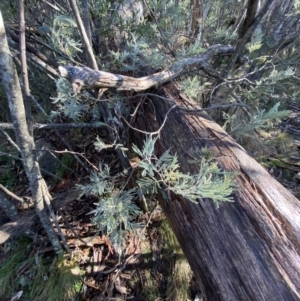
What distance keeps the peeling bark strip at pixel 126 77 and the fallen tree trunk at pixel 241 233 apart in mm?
524

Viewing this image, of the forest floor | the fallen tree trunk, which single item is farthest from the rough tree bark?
the forest floor

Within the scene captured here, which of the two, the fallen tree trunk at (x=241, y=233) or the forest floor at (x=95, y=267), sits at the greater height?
the fallen tree trunk at (x=241, y=233)

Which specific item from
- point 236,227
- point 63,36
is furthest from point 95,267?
point 63,36

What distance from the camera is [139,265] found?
1.90m

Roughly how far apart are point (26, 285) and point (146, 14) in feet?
10.6

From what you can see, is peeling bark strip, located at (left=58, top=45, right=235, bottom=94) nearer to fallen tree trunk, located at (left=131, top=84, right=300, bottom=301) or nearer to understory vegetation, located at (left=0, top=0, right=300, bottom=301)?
understory vegetation, located at (left=0, top=0, right=300, bottom=301)

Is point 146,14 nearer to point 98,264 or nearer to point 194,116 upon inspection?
point 194,116

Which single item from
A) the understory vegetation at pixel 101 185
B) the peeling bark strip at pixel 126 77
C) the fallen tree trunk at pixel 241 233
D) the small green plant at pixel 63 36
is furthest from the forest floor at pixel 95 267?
the small green plant at pixel 63 36

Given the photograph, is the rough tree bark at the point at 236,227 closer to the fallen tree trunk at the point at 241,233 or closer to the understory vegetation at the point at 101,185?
the fallen tree trunk at the point at 241,233

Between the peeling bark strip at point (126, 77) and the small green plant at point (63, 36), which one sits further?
the small green plant at point (63, 36)

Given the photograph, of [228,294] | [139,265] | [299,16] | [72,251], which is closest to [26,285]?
[72,251]

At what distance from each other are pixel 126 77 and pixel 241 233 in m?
1.17

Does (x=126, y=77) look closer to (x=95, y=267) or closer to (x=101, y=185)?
(x=101, y=185)

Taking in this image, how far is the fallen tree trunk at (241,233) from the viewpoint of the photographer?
1.04 metres
